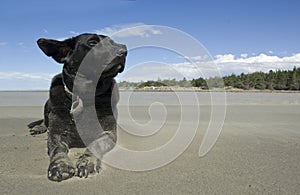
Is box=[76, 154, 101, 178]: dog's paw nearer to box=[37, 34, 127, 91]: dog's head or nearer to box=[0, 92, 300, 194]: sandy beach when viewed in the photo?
box=[0, 92, 300, 194]: sandy beach

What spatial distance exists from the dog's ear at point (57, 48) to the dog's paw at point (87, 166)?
1.62 metres

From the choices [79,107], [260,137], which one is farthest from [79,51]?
[260,137]

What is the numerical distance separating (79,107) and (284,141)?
4.58 metres

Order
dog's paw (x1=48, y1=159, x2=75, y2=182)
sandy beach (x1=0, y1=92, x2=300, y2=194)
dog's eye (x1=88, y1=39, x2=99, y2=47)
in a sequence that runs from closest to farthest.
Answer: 1. sandy beach (x1=0, y1=92, x2=300, y2=194)
2. dog's paw (x1=48, y1=159, x2=75, y2=182)
3. dog's eye (x1=88, y1=39, x2=99, y2=47)

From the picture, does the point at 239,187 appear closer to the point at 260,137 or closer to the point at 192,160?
the point at 192,160

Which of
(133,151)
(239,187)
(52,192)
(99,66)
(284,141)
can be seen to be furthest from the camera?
(284,141)

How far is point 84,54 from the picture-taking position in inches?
192

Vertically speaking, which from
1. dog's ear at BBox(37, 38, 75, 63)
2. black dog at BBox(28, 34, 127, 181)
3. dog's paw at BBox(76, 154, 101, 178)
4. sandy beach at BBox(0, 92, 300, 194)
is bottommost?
sandy beach at BBox(0, 92, 300, 194)

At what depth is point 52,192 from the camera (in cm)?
356

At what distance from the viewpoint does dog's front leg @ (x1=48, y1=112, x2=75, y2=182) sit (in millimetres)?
4004

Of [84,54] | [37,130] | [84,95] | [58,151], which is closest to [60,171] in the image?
[58,151]

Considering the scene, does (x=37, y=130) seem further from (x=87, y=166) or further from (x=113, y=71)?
(x=87, y=166)

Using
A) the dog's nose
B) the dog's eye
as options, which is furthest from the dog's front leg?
the dog's nose

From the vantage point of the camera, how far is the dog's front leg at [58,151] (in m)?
4.00
